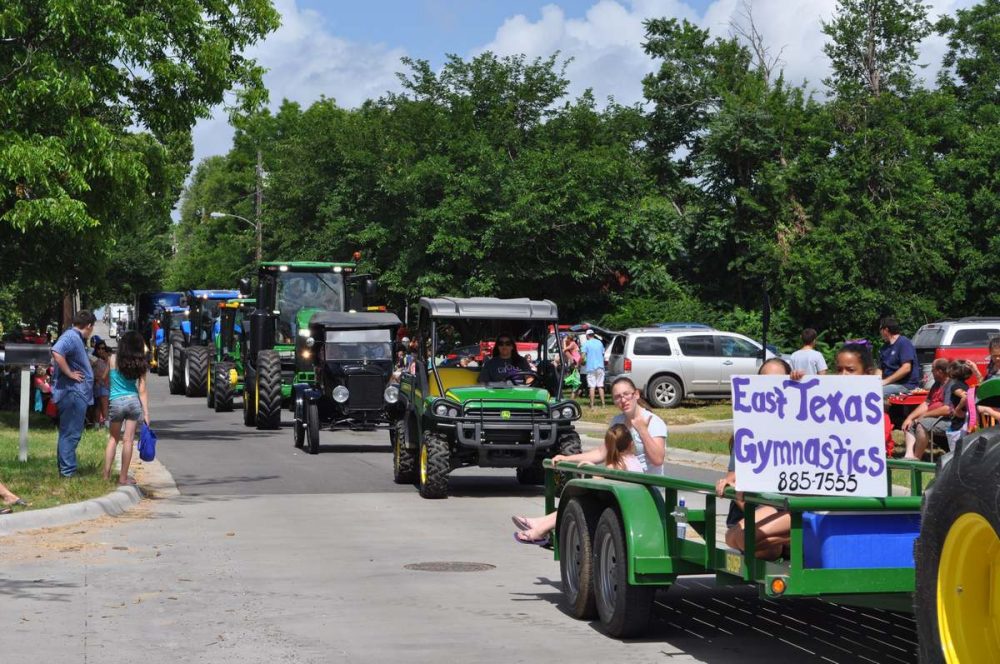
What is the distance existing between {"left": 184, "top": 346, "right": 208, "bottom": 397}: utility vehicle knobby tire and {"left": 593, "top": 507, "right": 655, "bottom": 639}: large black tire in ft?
104

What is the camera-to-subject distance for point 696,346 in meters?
33.5

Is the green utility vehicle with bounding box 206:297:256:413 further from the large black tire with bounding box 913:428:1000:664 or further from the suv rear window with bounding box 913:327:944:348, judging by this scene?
the large black tire with bounding box 913:428:1000:664

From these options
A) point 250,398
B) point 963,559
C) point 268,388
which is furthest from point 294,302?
point 963,559

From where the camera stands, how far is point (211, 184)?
359 ft

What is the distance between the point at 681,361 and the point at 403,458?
17.1 meters

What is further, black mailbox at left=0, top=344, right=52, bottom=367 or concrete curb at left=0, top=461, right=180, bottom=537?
black mailbox at left=0, top=344, right=52, bottom=367

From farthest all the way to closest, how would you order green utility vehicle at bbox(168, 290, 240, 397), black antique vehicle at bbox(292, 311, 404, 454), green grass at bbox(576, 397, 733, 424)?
green utility vehicle at bbox(168, 290, 240, 397)
green grass at bbox(576, 397, 733, 424)
black antique vehicle at bbox(292, 311, 404, 454)

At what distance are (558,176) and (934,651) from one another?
38236 mm

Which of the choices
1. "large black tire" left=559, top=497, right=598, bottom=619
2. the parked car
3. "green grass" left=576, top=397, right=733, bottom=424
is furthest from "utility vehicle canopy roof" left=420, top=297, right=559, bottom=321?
the parked car

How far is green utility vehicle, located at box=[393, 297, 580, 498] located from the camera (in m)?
15.5

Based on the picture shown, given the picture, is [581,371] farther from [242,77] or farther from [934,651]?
[934,651]

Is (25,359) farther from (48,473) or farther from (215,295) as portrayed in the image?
(215,295)

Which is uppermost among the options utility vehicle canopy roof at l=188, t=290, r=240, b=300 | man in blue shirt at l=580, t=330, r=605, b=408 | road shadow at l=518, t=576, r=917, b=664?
utility vehicle canopy roof at l=188, t=290, r=240, b=300

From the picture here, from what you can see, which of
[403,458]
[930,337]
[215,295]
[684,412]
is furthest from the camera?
[215,295]
